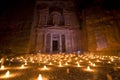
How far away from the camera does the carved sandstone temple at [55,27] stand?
22.5 meters

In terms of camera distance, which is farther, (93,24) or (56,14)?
(56,14)

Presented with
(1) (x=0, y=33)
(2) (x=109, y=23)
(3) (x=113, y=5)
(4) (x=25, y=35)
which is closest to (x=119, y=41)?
(2) (x=109, y=23)

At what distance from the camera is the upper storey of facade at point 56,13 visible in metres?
24.7

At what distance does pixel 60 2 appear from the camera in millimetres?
26594

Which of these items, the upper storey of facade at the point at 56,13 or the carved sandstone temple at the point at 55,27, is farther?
the upper storey of facade at the point at 56,13

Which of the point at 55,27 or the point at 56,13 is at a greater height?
the point at 56,13

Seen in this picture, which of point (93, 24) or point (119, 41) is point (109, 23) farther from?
point (119, 41)

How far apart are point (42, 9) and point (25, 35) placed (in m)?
9.49

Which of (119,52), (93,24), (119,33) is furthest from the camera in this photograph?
(93,24)

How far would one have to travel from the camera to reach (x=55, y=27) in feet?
76.3

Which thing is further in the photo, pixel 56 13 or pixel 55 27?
pixel 56 13

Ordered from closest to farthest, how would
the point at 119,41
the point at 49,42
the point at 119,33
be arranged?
1. the point at 119,41
2. the point at 119,33
3. the point at 49,42

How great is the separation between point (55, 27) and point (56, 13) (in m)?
5.28

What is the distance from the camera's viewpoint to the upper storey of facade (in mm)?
24719
